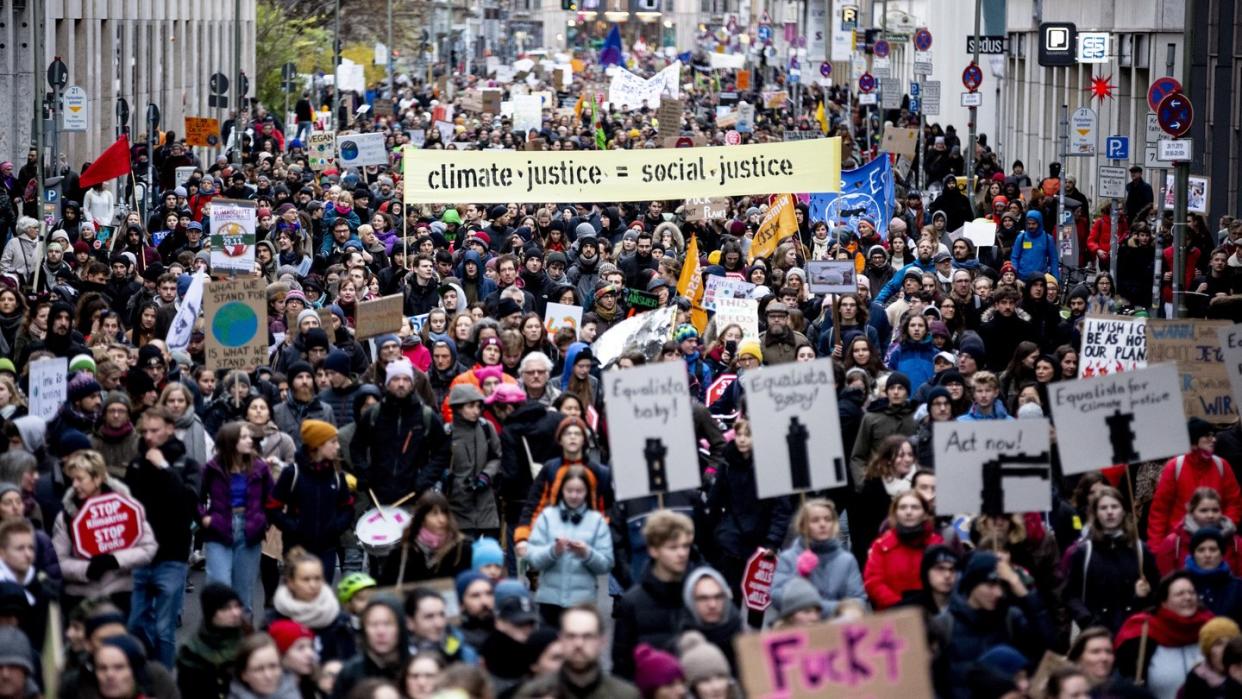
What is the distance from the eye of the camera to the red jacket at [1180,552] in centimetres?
1112

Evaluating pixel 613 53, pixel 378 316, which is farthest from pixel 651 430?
pixel 613 53

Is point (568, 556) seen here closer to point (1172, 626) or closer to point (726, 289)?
point (1172, 626)

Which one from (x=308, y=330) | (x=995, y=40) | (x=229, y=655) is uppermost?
(x=995, y=40)

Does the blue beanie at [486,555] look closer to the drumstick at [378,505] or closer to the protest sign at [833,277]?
the drumstick at [378,505]

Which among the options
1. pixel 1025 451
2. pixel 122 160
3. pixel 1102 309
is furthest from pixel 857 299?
pixel 122 160

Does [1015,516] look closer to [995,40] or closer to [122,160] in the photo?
[122,160]

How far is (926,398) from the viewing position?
46.8 ft

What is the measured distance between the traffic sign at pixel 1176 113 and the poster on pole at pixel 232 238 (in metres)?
7.85

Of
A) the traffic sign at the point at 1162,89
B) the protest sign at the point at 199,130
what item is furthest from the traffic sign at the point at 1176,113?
the protest sign at the point at 199,130

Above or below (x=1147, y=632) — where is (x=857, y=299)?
above

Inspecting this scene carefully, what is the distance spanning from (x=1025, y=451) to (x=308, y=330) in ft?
19.6

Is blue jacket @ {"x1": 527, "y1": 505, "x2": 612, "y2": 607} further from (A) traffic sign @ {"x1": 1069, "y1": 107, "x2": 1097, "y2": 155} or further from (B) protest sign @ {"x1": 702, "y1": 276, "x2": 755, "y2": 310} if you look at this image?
(A) traffic sign @ {"x1": 1069, "y1": 107, "x2": 1097, "y2": 155}

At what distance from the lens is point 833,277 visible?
17672 millimetres

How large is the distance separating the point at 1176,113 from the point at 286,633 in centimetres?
1391
